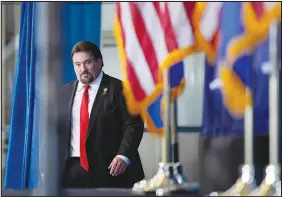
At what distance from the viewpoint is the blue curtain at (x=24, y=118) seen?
9.41 ft

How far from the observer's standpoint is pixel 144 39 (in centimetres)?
239

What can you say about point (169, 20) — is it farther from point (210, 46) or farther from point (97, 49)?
point (97, 49)

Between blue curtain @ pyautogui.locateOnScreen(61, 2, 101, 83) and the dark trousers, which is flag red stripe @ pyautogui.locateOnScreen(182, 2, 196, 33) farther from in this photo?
the dark trousers

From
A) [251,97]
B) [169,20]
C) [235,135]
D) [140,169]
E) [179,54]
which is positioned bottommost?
[140,169]

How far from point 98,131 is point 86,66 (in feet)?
1.32

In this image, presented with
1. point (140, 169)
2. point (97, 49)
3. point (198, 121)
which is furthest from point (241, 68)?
point (198, 121)

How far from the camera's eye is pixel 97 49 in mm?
3223

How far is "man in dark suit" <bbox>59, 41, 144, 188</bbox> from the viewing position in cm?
329

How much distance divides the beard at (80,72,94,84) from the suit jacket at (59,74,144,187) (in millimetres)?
79

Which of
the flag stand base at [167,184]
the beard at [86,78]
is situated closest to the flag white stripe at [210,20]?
the flag stand base at [167,184]

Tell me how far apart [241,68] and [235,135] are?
297mm

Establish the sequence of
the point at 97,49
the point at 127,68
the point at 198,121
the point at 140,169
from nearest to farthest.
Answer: the point at 127,68 → the point at 97,49 → the point at 140,169 → the point at 198,121

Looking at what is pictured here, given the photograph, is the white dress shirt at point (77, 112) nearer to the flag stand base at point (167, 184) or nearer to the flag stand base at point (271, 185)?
the flag stand base at point (167, 184)

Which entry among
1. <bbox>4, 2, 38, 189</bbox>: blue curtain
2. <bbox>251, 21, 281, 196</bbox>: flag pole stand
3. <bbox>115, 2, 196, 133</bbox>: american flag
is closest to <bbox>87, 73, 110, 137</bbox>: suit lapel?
<bbox>4, 2, 38, 189</bbox>: blue curtain
